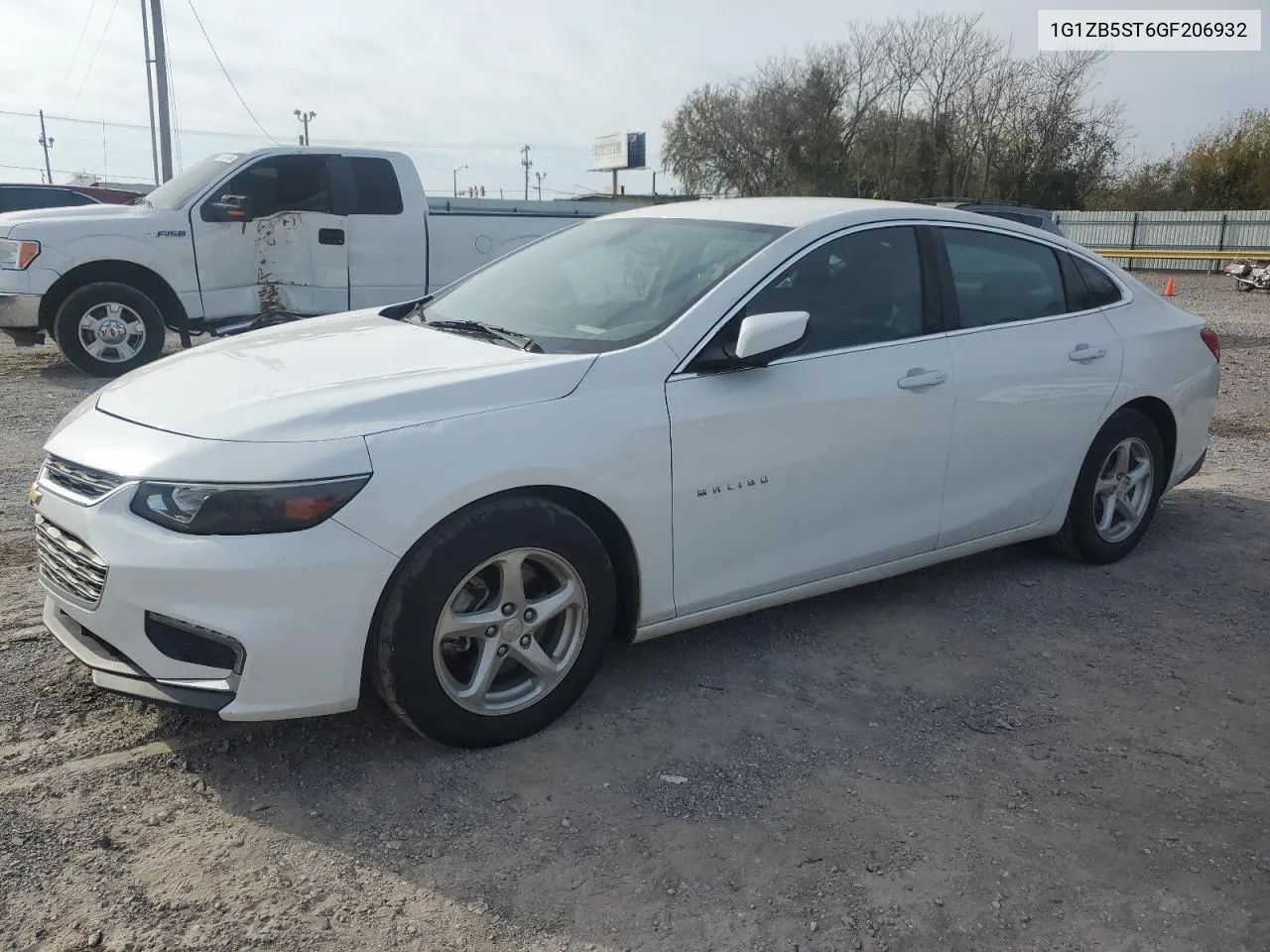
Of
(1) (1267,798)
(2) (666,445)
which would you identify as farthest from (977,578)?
(2) (666,445)

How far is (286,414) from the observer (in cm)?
294

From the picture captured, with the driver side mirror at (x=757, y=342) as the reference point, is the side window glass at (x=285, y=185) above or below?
above

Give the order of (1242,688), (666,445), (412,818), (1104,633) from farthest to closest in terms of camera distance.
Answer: (1104,633) → (1242,688) → (666,445) → (412,818)

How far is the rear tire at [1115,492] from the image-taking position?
15.8 ft

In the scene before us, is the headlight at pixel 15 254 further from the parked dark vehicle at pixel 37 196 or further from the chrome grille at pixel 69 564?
the parked dark vehicle at pixel 37 196

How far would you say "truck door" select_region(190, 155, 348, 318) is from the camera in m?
9.54

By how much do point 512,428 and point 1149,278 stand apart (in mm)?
29164

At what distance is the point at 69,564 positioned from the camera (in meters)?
3.00

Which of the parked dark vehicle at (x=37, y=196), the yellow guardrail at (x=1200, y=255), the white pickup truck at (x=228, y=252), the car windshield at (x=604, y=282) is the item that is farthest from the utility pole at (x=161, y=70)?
the yellow guardrail at (x=1200, y=255)

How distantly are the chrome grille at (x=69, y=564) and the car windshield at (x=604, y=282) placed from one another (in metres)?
1.49

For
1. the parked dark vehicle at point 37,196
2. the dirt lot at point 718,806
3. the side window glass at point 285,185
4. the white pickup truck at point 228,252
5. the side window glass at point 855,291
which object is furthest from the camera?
the parked dark vehicle at point 37,196

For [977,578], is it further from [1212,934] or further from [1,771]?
[1,771]

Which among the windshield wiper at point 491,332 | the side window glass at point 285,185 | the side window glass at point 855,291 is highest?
the side window glass at point 285,185

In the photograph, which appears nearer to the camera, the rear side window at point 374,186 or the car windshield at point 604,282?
the car windshield at point 604,282
